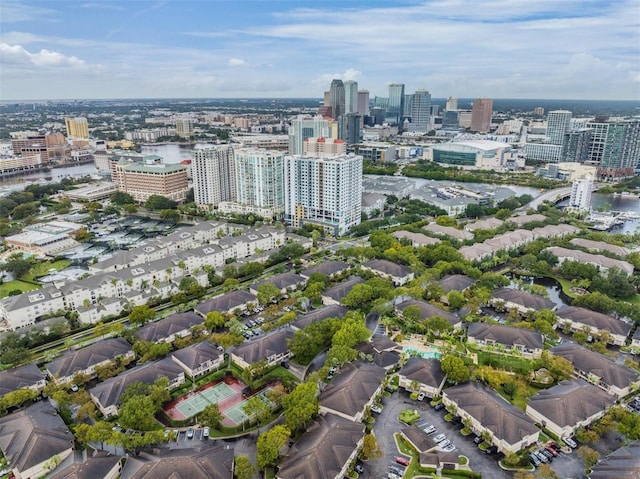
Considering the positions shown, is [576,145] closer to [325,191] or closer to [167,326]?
[325,191]

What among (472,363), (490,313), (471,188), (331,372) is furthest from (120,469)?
(471,188)

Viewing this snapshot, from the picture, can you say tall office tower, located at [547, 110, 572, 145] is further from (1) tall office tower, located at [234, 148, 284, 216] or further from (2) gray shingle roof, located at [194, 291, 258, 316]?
(2) gray shingle roof, located at [194, 291, 258, 316]

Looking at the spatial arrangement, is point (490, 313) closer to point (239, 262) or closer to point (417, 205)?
point (239, 262)

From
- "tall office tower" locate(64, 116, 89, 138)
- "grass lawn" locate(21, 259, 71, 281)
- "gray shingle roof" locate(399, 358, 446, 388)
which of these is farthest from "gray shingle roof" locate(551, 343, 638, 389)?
"tall office tower" locate(64, 116, 89, 138)

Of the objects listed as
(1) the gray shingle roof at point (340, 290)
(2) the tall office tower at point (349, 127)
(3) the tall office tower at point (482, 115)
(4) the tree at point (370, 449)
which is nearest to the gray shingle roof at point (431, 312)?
(1) the gray shingle roof at point (340, 290)

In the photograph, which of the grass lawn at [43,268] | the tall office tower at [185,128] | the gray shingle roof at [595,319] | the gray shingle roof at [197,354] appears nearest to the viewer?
the gray shingle roof at [197,354]

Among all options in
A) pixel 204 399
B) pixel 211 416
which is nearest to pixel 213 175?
pixel 204 399

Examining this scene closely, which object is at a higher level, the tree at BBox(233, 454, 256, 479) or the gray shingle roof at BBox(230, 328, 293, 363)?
the gray shingle roof at BBox(230, 328, 293, 363)

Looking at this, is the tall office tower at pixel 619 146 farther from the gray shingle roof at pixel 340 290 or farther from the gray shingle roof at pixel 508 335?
the gray shingle roof at pixel 340 290
